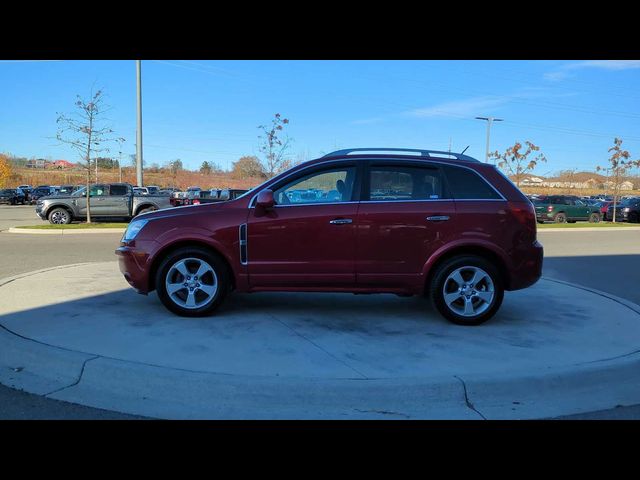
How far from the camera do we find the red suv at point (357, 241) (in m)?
5.27

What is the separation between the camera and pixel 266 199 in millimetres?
5191

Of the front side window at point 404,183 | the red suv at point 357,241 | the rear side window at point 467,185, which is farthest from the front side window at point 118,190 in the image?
the rear side window at point 467,185

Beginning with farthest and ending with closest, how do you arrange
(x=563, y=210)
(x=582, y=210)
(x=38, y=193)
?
(x=38, y=193) → (x=582, y=210) → (x=563, y=210)

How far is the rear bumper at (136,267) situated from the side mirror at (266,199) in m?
1.38

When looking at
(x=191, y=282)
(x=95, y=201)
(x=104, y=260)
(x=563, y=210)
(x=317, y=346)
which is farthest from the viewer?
(x=563, y=210)

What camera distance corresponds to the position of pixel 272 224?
531cm

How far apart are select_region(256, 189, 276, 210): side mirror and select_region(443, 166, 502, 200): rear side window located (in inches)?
75.8

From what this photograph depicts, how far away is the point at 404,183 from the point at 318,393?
2.69 meters

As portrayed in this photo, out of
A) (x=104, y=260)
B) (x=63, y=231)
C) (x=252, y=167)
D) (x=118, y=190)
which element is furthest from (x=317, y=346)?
(x=252, y=167)

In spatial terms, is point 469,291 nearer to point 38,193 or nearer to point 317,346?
point 317,346

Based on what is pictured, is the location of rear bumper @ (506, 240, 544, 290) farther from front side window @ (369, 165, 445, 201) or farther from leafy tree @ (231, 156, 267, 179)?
leafy tree @ (231, 156, 267, 179)

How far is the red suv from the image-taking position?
17.3 ft

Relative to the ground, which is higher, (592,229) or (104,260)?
(592,229)
